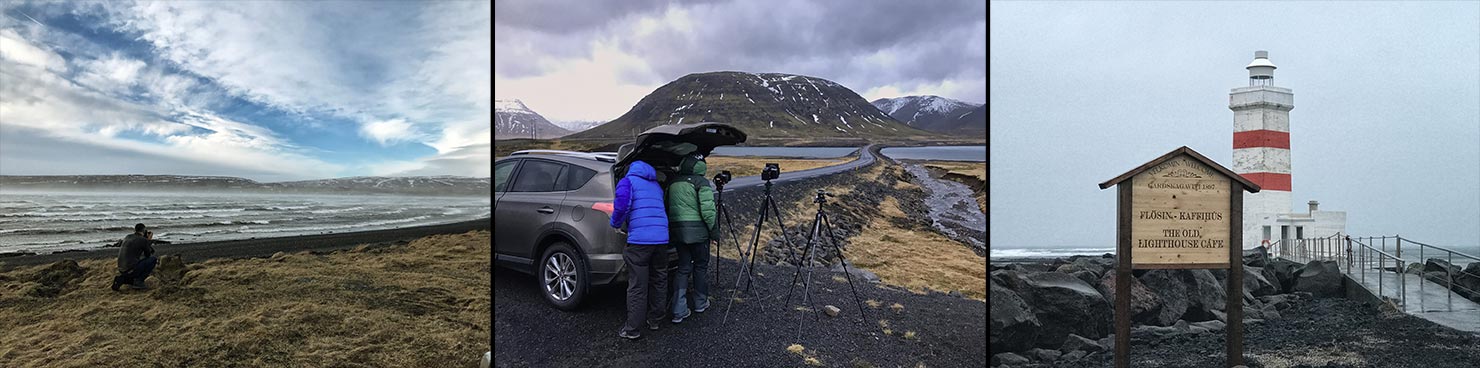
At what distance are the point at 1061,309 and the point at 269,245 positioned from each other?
22.3 feet

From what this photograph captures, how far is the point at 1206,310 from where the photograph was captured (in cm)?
561

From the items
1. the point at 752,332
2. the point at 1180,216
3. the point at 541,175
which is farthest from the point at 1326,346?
the point at 541,175

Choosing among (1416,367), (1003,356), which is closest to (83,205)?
(1003,356)

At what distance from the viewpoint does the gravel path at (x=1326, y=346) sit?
4.87 metres

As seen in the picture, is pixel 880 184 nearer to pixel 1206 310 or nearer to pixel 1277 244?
pixel 1206 310

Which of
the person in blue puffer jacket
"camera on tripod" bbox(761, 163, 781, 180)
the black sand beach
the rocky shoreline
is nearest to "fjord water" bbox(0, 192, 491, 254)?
the black sand beach

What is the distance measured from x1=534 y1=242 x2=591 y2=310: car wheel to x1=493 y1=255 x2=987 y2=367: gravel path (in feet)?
0.18

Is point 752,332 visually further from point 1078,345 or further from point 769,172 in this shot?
point 1078,345

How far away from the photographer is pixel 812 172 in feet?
13.1

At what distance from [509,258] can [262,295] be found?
3249 millimetres

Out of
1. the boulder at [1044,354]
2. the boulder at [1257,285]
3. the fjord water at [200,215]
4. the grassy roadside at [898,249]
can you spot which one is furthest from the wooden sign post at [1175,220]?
the fjord water at [200,215]

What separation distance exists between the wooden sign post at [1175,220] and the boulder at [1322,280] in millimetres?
3732

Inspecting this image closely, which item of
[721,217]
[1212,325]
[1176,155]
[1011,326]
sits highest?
[1176,155]

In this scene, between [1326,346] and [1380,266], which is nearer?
[1326,346]
